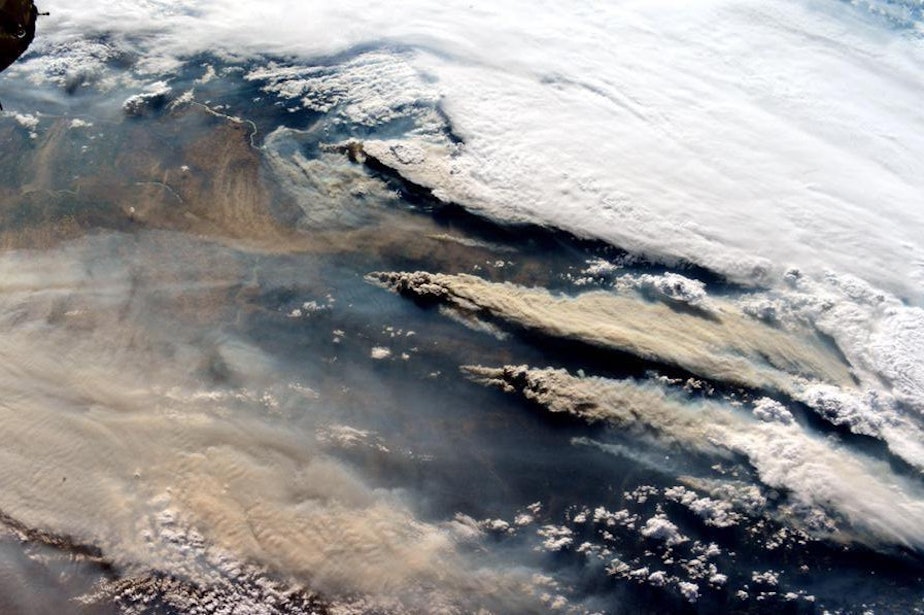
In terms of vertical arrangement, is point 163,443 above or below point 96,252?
below

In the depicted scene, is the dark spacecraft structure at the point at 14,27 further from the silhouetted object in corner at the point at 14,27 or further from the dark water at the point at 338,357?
the dark water at the point at 338,357

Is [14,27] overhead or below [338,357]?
overhead

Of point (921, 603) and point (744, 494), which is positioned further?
point (744, 494)

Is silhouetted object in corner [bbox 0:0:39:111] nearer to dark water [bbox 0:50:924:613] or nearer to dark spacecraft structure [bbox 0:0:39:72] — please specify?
dark spacecraft structure [bbox 0:0:39:72]

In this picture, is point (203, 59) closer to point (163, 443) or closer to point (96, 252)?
point (96, 252)

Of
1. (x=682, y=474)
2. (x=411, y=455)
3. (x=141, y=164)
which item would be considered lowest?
(x=411, y=455)

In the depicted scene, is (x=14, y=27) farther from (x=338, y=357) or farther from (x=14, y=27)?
(x=338, y=357)

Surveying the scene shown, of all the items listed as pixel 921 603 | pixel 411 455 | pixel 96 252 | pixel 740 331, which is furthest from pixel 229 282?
pixel 921 603

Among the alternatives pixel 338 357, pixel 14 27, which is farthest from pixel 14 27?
pixel 338 357
